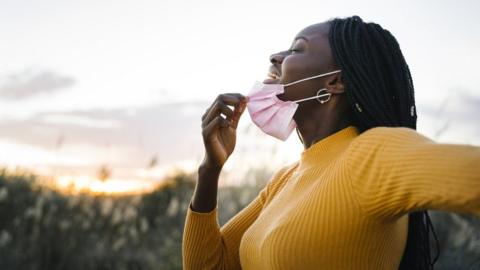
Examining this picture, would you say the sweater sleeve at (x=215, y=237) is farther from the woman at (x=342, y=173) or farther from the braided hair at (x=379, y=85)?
the braided hair at (x=379, y=85)

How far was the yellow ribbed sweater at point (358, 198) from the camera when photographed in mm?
1729

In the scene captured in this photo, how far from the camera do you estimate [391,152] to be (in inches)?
77.2

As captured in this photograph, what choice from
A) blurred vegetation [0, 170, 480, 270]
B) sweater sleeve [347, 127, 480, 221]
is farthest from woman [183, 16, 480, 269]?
blurred vegetation [0, 170, 480, 270]

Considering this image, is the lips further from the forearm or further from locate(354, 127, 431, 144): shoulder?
locate(354, 127, 431, 144): shoulder

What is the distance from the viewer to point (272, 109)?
2.75 m

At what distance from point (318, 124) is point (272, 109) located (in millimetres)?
235

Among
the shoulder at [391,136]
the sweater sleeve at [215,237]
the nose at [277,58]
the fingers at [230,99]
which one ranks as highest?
the nose at [277,58]

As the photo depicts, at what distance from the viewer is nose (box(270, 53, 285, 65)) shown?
272cm

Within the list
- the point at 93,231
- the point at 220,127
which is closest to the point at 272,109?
the point at 220,127

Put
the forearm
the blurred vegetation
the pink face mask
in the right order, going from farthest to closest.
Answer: the blurred vegetation < the forearm < the pink face mask

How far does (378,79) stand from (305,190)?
1.73ft

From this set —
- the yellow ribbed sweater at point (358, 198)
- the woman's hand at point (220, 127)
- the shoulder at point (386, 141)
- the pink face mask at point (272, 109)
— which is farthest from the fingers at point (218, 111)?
the shoulder at point (386, 141)

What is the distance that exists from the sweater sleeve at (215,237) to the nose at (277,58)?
0.55m

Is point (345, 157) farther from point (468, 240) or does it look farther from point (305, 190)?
point (468, 240)
